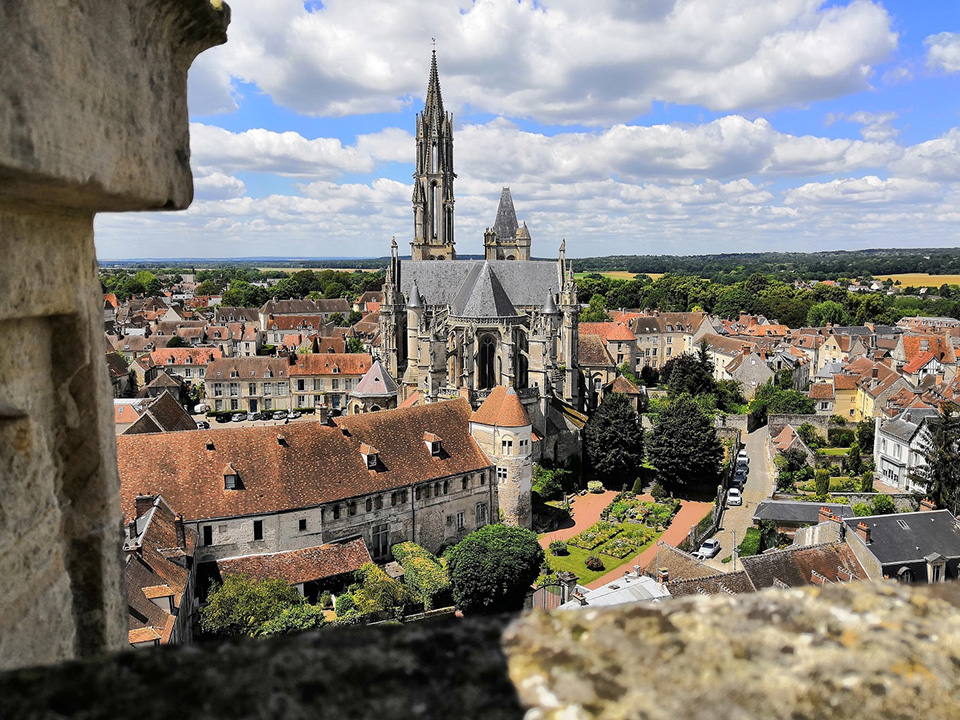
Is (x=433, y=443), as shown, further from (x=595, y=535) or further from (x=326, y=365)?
(x=326, y=365)

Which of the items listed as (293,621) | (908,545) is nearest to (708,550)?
(908,545)

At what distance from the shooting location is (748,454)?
193ft

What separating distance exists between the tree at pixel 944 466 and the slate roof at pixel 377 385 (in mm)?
34544

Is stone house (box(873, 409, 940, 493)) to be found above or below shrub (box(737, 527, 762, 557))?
above

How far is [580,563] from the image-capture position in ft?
116

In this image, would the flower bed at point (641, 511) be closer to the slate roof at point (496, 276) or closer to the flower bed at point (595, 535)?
the flower bed at point (595, 535)

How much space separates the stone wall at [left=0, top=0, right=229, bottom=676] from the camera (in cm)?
294

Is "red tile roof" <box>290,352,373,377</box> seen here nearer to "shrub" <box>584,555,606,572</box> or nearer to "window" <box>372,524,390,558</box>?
"window" <box>372,524,390,558</box>

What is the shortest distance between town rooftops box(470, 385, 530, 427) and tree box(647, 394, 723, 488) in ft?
43.7

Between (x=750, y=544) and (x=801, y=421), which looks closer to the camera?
(x=750, y=544)

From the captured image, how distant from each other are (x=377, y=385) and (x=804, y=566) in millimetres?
28818

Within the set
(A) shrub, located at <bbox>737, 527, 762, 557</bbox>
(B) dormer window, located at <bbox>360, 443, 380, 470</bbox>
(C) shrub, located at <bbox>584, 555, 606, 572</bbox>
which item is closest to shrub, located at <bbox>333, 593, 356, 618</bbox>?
(B) dormer window, located at <bbox>360, 443, 380, 470</bbox>

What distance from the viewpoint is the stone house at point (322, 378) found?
71.8 m

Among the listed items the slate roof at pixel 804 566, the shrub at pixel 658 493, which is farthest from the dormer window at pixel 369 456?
the shrub at pixel 658 493
